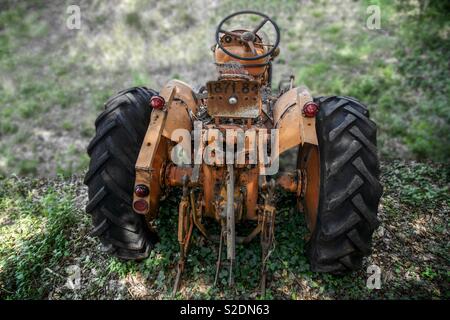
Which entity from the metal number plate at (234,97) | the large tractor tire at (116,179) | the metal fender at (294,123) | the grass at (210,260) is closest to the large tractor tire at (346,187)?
the metal fender at (294,123)

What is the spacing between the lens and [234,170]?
2895 millimetres

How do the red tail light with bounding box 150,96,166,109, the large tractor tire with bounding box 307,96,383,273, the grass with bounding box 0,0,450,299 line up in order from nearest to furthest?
1. the large tractor tire with bounding box 307,96,383,273
2. the red tail light with bounding box 150,96,166,109
3. the grass with bounding box 0,0,450,299

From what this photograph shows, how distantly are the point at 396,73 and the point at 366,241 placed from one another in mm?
4675

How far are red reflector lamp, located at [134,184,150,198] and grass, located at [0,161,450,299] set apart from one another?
722mm

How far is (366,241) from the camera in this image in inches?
110

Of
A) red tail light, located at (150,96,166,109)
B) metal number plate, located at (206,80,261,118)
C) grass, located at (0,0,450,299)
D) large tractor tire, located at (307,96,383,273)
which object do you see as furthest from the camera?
grass, located at (0,0,450,299)

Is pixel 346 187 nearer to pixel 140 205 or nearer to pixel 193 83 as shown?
pixel 140 205

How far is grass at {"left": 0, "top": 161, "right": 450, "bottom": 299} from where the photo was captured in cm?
307

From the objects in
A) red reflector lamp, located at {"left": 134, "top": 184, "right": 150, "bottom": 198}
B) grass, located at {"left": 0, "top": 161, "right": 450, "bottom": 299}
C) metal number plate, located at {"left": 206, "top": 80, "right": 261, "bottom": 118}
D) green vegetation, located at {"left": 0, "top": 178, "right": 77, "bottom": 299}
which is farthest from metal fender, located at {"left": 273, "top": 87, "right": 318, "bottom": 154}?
green vegetation, located at {"left": 0, "top": 178, "right": 77, "bottom": 299}

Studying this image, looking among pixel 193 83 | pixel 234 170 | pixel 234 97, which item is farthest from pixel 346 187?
pixel 193 83

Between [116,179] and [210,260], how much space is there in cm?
110

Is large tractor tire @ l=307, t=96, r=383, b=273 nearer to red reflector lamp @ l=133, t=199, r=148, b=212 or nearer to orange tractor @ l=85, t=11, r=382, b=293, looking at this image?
orange tractor @ l=85, t=11, r=382, b=293

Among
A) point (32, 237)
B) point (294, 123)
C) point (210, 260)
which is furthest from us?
point (32, 237)
